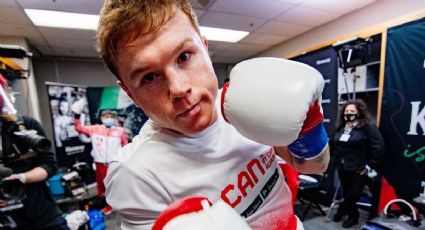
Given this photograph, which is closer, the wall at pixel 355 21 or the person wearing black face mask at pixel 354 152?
the person wearing black face mask at pixel 354 152

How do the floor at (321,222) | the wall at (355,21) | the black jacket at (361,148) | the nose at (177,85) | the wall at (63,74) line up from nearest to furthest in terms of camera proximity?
1. the nose at (177,85)
2. the black jacket at (361,148)
3. the floor at (321,222)
4. the wall at (355,21)
5. the wall at (63,74)

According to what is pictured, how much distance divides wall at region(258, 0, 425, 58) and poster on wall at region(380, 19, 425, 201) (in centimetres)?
65

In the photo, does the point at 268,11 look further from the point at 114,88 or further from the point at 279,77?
the point at 114,88

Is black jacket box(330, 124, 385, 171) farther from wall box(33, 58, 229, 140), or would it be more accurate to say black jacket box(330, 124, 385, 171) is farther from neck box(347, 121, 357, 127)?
wall box(33, 58, 229, 140)

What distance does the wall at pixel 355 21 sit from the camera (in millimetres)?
2891

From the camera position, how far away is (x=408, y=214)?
6.55ft

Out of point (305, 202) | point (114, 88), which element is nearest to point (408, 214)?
point (305, 202)

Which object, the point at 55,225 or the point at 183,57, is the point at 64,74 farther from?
the point at 183,57

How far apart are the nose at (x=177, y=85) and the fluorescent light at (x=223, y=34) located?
3.54m

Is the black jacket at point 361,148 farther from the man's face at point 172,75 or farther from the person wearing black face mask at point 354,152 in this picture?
the man's face at point 172,75

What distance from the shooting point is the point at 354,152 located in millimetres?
2547

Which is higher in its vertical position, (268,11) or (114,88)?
(268,11)

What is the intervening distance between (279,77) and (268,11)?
10.1 ft

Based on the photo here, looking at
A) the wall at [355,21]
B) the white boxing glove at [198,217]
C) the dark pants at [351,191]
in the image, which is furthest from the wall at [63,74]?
the white boxing glove at [198,217]
